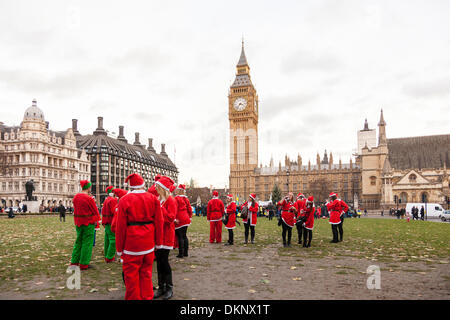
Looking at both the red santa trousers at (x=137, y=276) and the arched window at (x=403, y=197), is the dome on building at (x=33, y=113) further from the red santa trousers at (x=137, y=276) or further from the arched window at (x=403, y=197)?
the arched window at (x=403, y=197)

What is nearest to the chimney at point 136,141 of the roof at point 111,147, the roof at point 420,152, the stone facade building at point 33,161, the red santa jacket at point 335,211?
the roof at point 111,147

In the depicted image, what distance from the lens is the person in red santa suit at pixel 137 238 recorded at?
545cm

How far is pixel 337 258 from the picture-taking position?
1063cm

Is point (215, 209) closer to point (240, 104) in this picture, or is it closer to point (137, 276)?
point (137, 276)

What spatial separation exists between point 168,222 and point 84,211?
261cm

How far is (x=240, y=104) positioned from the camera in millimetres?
125188

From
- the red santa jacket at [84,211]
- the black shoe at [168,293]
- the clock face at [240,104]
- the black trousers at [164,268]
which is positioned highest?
the clock face at [240,104]

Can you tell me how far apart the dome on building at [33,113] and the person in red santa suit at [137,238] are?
77679 mm

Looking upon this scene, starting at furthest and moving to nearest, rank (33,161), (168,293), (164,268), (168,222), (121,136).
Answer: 1. (121,136)
2. (33,161)
3. (168,222)
4. (164,268)
5. (168,293)

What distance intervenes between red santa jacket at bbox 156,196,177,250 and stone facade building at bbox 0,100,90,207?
70.3 metres

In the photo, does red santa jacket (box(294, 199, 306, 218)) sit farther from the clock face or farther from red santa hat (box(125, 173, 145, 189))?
the clock face

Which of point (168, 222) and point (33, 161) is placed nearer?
point (168, 222)

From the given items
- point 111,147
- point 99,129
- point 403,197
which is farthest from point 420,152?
point 99,129
